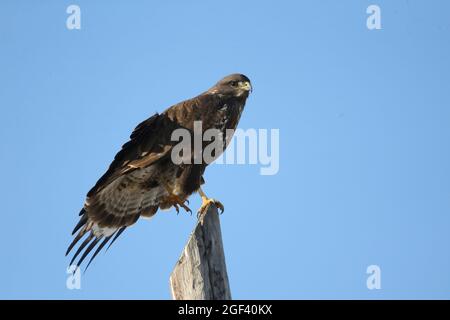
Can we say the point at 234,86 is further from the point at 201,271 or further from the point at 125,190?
the point at 201,271

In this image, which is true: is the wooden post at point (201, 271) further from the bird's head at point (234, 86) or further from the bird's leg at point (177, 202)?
the bird's head at point (234, 86)

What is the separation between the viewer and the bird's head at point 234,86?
362 inches

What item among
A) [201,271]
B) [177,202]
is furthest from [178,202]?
[201,271]

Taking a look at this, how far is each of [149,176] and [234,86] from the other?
78.5 inches

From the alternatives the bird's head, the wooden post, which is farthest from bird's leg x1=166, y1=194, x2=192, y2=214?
the wooden post

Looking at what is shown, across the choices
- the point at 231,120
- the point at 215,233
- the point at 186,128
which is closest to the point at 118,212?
the point at 186,128

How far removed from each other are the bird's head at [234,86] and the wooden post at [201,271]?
4166mm

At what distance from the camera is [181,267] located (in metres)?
4.97

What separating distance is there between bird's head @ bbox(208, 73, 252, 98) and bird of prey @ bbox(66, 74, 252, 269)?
1.33ft

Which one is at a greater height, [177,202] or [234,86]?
[234,86]

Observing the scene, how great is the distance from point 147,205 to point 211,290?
3679 millimetres

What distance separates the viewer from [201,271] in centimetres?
495
